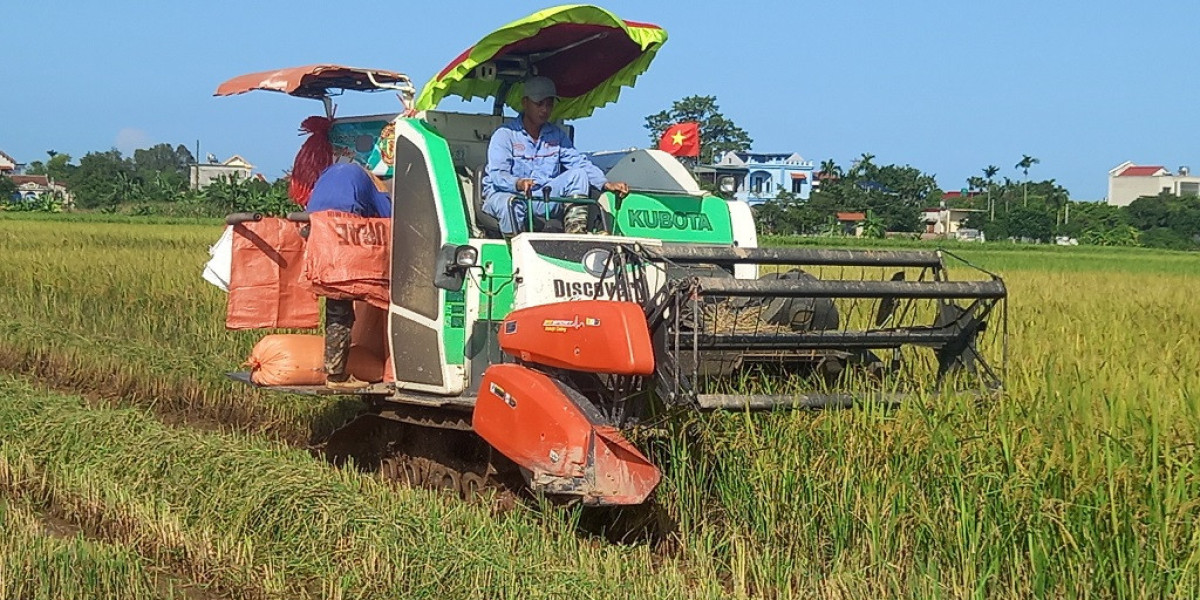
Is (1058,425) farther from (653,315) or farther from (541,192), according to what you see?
(541,192)

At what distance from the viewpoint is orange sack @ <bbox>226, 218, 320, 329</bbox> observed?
7.24 metres

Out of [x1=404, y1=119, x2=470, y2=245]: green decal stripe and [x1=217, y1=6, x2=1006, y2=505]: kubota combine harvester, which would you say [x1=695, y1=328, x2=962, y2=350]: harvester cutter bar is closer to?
[x1=217, y1=6, x2=1006, y2=505]: kubota combine harvester

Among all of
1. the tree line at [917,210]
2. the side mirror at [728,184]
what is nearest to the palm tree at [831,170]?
the tree line at [917,210]

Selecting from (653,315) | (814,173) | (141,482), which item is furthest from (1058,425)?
(814,173)

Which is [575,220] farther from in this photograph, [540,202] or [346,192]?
[346,192]

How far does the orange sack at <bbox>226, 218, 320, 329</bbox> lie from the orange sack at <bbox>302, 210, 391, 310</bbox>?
0.58 m

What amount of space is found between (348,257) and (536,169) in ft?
3.60

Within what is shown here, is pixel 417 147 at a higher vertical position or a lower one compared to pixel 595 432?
higher

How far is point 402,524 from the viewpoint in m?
5.38

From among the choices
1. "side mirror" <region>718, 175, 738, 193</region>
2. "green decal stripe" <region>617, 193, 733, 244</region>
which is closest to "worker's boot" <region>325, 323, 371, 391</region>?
"green decal stripe" <region>617, 193, 733, 244</region>

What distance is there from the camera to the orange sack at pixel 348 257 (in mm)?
6555

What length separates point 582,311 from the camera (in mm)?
5230

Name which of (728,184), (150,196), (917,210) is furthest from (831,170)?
(728,184)

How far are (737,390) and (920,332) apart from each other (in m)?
0.88
